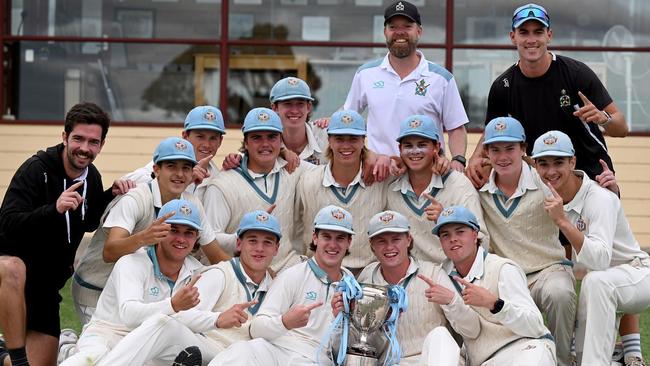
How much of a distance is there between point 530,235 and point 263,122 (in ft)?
6.48

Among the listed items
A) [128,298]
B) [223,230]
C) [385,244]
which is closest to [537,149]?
[385,244]

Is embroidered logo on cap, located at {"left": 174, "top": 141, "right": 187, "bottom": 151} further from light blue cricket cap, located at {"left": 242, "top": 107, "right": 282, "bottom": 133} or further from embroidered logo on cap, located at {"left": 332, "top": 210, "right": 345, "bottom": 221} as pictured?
embroidered logo on cap, located at {"left": 332, "top": 210, "right": 345, "bottom": 221}

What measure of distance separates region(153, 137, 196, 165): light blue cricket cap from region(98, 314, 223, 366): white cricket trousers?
1198mm

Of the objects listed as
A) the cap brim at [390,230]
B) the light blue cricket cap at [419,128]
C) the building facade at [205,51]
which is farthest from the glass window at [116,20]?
the cap brim at [390,230]

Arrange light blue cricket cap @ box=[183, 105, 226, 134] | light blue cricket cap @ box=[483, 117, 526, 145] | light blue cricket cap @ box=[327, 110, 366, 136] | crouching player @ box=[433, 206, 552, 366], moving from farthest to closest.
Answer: light blue cricket cap @ box=[183, 105, 226, 134]
light blue cricket cap @ box=[327, 110, 366, 136]
light blue cricket cap @ box=[483, 117, 526, 145]
crouching player @ box=[433, 206, 552, 366]

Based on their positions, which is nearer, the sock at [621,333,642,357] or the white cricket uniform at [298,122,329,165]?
the sock at [621,333,642,357]

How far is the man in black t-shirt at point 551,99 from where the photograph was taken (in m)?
8.33

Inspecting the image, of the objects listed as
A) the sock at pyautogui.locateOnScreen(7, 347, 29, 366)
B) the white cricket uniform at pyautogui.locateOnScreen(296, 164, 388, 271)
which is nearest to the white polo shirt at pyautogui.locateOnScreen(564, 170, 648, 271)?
the white cricket uniform at pyautogui.locateOnScreen(296, 164, 388, 271)

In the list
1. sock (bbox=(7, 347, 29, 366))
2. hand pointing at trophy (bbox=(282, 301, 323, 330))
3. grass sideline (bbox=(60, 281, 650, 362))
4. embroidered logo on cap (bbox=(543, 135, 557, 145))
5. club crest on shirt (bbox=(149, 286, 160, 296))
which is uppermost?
embroidered logo on cap (bbox=(543, 135, 557, 145))

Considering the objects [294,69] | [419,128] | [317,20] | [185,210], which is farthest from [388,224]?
[317,20]

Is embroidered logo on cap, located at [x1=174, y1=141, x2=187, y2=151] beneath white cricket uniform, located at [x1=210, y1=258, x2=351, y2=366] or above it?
above

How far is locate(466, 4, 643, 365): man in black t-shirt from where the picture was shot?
8.33 m

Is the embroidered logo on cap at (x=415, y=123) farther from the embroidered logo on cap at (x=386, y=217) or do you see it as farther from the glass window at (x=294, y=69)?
the glass window at (x=294, y=69)

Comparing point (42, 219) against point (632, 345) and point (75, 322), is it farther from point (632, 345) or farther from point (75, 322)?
point (632, 345)
